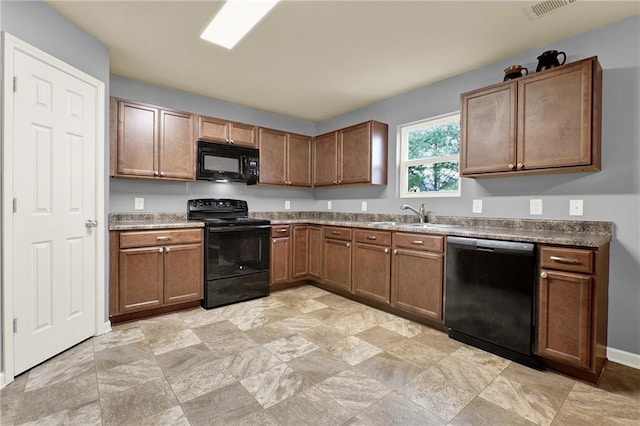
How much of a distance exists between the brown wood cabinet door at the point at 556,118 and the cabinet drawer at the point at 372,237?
52.8 inches

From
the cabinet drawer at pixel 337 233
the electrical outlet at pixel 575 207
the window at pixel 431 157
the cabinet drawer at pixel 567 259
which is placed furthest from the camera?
the cabinet drawer at pixel 337 233

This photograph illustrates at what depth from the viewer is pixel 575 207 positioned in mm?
2396

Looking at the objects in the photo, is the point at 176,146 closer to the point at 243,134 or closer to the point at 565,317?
the point at 243,134

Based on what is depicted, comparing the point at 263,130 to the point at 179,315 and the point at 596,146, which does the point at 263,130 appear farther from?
the point at 596,146

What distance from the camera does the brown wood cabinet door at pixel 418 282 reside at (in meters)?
2.72

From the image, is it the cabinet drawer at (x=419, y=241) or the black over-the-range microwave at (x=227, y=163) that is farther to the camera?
the black over-the-range microwave at (x=227, y=163)

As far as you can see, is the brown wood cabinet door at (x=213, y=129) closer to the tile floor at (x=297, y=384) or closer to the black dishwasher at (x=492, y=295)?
the tile floor at (x=297, y=384)

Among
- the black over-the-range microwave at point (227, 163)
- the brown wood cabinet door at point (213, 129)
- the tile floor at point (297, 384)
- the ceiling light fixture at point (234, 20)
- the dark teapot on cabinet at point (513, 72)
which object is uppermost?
the ceiling light fixture at point (234, 20)

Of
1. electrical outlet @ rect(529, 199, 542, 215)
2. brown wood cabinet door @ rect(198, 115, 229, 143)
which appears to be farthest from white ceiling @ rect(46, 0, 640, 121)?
electrical outlet @ rect(529, 199, 542, 215)

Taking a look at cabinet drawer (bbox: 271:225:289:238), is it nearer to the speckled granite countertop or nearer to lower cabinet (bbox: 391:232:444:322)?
the speckled granite countertop

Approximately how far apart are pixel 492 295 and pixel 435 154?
1.77 meters

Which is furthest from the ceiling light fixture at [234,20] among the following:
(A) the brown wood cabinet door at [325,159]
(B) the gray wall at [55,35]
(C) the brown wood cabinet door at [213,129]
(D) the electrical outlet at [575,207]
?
(D) the electrical outlet at [575,207]

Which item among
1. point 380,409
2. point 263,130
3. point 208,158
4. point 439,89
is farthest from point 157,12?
point 380,409

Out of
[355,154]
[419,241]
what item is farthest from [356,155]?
[419,241]
